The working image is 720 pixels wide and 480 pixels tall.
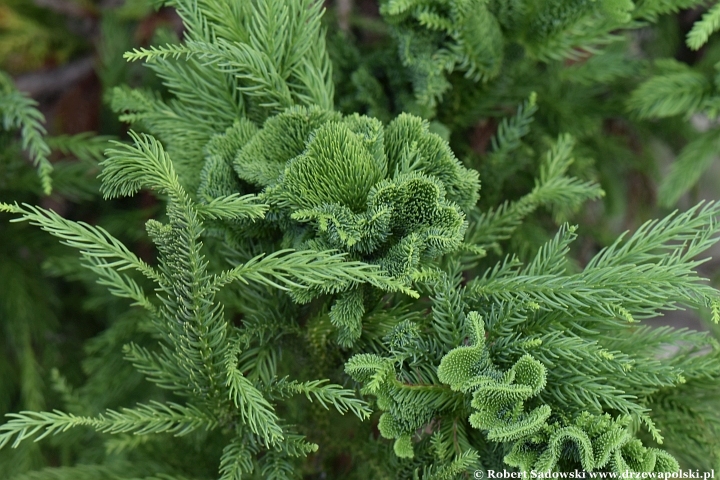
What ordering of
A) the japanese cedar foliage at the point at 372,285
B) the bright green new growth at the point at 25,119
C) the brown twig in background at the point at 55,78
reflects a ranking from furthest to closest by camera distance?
the brown twig in background at the point at 55,78 → the bright green new growth at the point at 25,119 → the japanese cedar foliage at the point at 372,285

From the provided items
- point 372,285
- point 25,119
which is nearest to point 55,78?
point 25,119

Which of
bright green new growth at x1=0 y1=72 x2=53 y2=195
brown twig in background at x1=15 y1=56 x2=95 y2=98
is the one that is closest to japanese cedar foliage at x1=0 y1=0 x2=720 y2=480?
bright green new growth at x1=0 y1=72 x2=53 y2=195

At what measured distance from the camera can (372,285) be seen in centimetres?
71

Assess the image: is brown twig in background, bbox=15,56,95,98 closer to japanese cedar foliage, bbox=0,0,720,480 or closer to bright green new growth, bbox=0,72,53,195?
bright green new growth, bbox=0,72,53,195

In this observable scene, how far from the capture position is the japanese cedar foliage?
0.63 m

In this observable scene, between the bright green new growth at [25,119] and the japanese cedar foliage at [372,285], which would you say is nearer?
the japanese cedar foliage at [372,285]

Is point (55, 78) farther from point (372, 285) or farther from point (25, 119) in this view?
point (372, 285)

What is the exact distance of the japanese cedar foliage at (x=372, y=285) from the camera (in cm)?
63

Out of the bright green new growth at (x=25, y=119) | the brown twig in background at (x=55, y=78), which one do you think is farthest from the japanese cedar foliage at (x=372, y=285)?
the brown twig in background at (x=55, y=78)

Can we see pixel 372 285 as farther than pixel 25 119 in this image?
No

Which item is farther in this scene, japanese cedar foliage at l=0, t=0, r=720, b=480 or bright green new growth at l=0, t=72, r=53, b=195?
bright green new growth at l=0, t=72, r=53, b=195

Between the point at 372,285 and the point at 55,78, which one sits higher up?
the point at 55,78

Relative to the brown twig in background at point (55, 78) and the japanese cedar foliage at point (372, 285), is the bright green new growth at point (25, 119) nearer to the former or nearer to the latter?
the japanese cedar foliage at point (372, 285)

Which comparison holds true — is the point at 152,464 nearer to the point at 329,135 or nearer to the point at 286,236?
the point at 286,236
